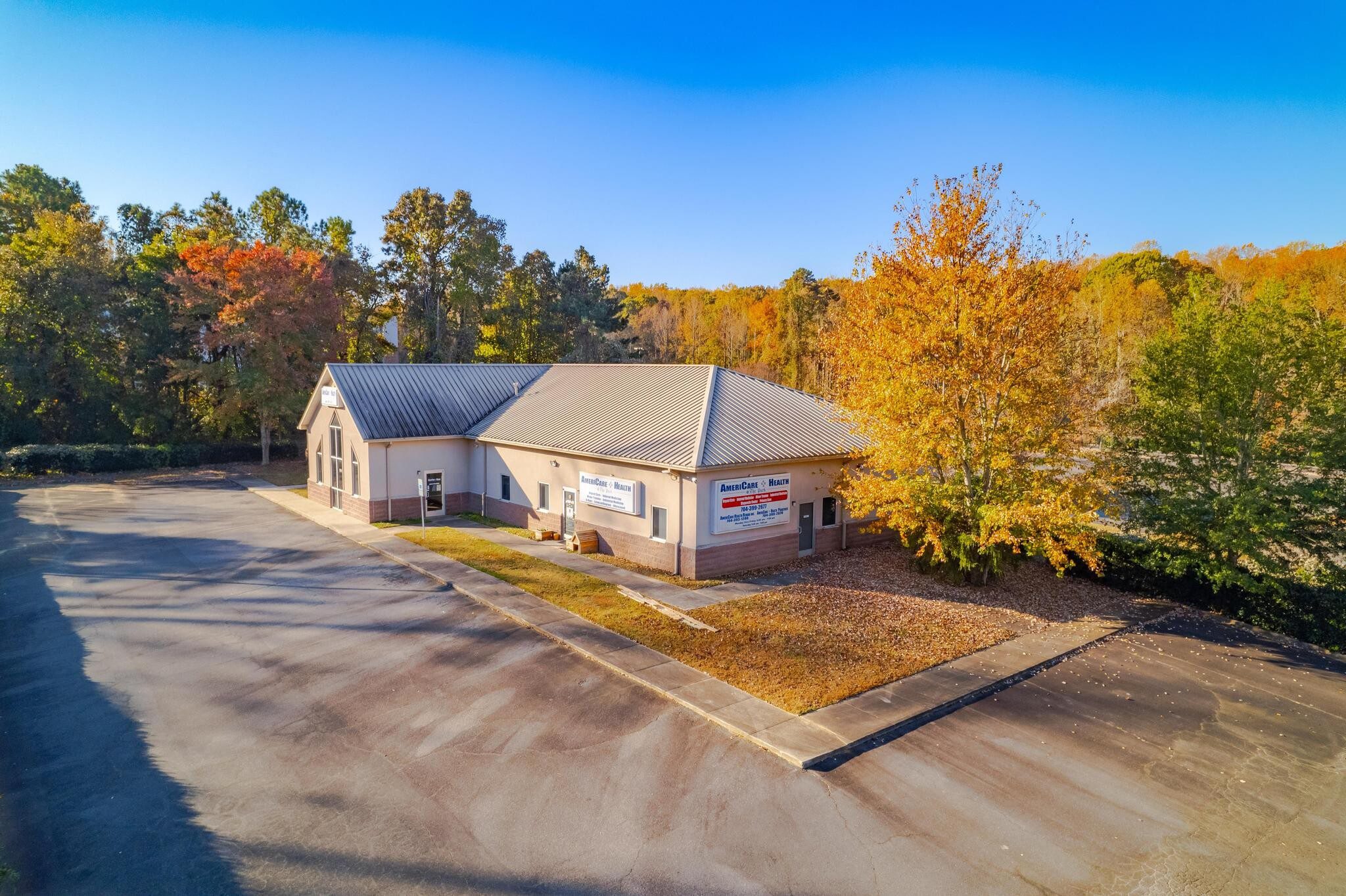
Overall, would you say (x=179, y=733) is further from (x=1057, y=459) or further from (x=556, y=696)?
(x=1057, y=459)

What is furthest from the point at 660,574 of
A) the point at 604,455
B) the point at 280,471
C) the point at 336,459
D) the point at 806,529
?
the point at 280,471

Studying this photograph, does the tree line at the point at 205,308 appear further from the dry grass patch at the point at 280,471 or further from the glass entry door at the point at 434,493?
the glass entry door at the point at 434,493

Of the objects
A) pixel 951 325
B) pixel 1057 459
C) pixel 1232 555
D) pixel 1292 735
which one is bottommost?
pixel 1292 735

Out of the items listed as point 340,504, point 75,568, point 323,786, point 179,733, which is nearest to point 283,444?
point 340,504

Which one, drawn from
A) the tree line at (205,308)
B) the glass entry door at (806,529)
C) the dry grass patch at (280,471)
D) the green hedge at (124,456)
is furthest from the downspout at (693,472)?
the green hedge at (124,456)

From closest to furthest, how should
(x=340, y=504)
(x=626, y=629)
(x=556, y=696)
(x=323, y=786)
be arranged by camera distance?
(x=323, y=786) < (x=556, y=696) < (x=626, y=629) < (x=340, y=504)

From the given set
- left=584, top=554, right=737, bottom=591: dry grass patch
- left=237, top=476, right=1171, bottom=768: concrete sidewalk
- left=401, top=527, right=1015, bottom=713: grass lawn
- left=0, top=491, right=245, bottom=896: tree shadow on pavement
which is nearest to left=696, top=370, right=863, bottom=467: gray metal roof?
left=584, top=554, right=737, bottom=591: dry grass patch
